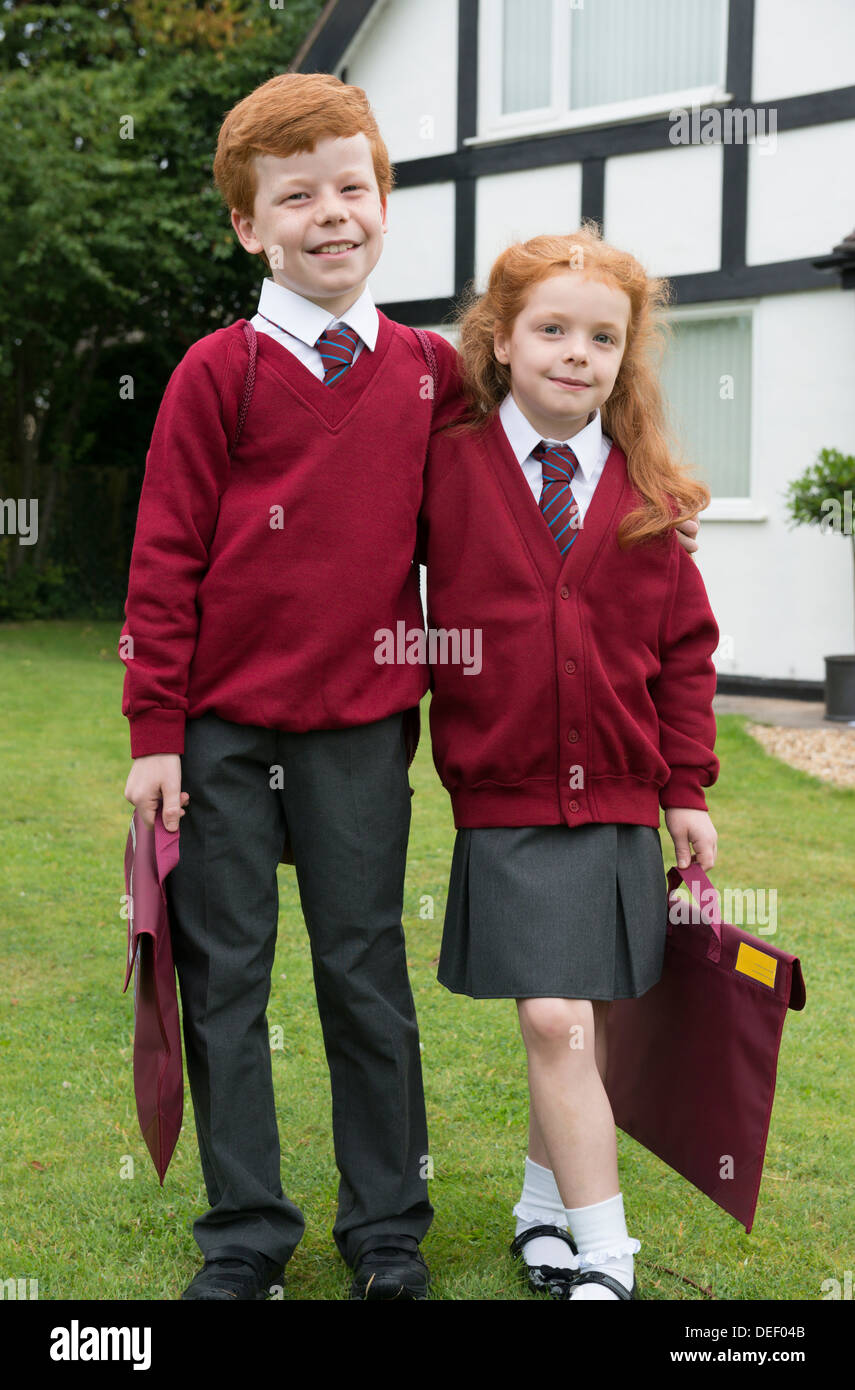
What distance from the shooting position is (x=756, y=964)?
2.24m

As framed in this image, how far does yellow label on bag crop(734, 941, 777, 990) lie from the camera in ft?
7.23

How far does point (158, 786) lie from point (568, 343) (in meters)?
0.96

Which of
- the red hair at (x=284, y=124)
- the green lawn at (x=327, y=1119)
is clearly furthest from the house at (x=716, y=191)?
the red hair at (x=284, y=124)

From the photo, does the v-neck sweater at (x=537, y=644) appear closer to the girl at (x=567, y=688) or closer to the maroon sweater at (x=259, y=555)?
the girl at (x=567, y=688)

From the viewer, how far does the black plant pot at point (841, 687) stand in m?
8.51

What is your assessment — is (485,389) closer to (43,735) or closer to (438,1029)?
(438,1029)

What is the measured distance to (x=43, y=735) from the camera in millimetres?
7926

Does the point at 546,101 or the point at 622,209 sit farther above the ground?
the point at 546,101

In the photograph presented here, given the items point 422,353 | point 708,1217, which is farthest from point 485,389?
point 708,1217

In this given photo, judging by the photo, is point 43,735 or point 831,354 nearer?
point 43,735

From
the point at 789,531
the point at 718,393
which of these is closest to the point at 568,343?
the point at 789,531

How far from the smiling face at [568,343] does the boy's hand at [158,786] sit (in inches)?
32.6

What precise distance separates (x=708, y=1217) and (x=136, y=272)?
1210cm

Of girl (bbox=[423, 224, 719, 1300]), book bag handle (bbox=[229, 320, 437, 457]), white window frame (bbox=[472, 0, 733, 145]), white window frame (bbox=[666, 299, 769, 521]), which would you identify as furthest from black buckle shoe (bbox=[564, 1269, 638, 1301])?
white window frame (bbox=[472, 0, 733, 145])
